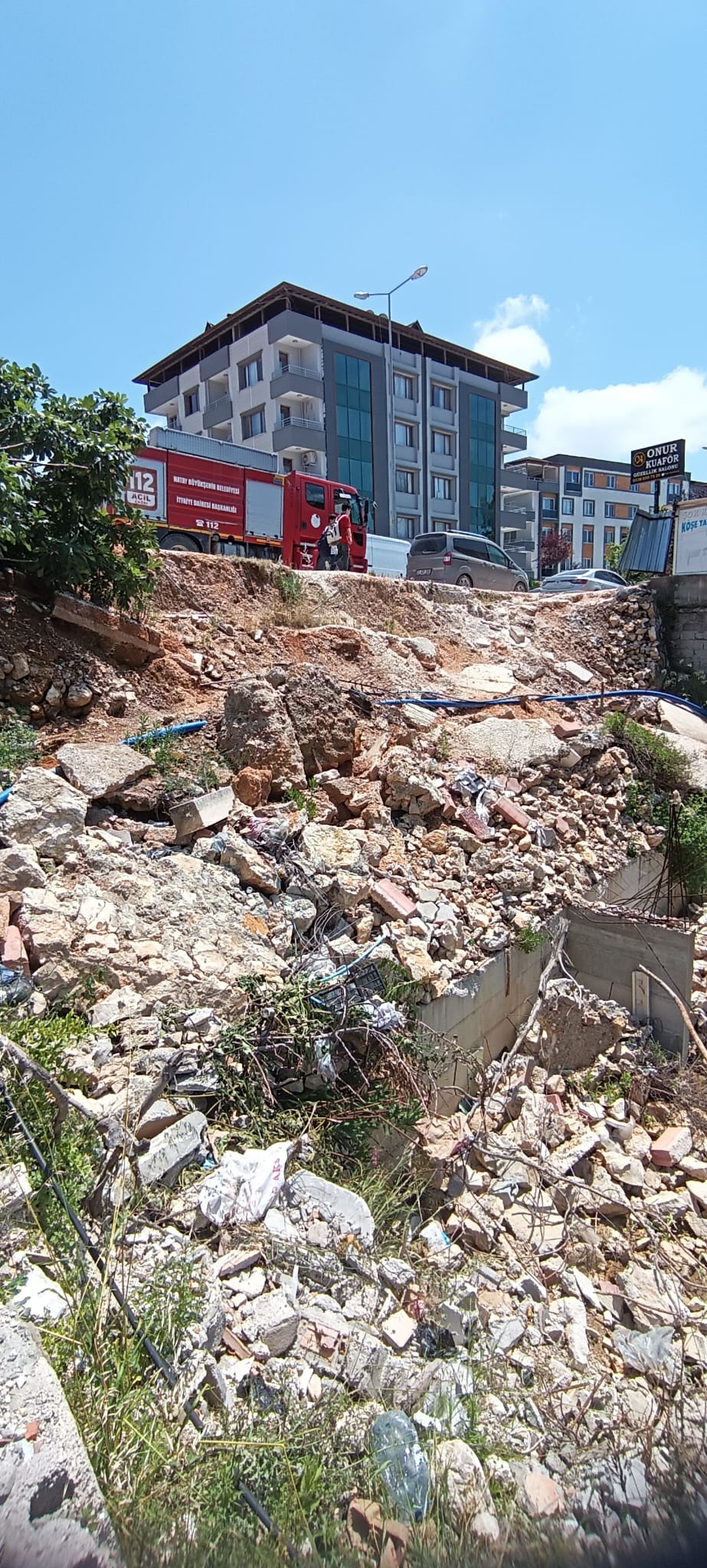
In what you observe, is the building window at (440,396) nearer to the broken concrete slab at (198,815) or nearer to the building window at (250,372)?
the building window at (250,372)

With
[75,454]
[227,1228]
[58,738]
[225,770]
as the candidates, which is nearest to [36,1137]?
[227,1228]

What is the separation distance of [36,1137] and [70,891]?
1.69m

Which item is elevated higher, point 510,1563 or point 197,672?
point 197,672

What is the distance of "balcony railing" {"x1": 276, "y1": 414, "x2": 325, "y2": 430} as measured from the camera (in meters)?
35.5

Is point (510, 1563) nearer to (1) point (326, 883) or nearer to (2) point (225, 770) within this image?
(1) point (326, 883)

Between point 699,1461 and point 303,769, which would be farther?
point 303,769

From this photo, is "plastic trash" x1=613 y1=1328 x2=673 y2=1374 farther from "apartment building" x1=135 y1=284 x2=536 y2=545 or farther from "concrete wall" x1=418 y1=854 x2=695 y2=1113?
"apartment building" x1=135 y1=284 x2=536 y2=545

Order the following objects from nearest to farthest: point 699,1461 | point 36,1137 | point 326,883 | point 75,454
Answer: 1. point 699,1461
2. point 36,1137
3. point 326,883
4. point 75,454

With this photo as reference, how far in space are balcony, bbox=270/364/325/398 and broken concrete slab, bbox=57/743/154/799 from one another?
3360 centimetres

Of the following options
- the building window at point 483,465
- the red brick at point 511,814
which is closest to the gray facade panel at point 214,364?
the building window at point 483,465

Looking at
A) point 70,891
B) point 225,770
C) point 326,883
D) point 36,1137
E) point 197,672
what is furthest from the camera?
point 197,672

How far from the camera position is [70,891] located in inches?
176

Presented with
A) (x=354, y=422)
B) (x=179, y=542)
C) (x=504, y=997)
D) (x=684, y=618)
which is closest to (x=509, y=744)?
(x=504, y=997)

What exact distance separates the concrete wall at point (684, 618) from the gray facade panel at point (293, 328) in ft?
92.6
